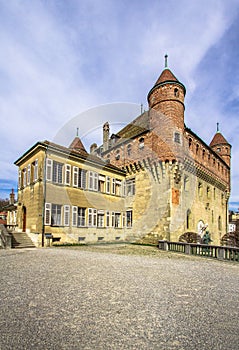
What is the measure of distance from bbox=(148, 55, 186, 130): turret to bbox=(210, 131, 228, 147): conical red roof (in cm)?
1526

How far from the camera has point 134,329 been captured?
12.4 feet

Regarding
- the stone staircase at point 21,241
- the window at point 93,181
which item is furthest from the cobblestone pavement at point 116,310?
the window at point 93,181

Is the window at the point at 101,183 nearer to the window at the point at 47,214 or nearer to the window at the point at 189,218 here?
the window at the point at 47,214

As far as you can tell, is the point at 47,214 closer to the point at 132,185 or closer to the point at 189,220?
the point at 132,185

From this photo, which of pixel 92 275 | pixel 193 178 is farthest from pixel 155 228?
pixel 92 275

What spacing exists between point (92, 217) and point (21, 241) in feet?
19.7

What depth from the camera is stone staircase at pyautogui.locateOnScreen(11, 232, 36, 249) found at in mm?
15258

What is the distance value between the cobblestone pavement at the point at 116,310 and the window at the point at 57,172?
9.86 m

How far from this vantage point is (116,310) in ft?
15.0

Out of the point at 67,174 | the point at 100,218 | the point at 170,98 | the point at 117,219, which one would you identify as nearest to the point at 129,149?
the point at 170,98

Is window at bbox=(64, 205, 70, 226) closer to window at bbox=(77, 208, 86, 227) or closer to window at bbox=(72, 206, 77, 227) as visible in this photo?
window at bbox=(72, 206, 77, 227)

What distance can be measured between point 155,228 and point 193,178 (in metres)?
6.54

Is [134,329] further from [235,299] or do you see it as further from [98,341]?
[235,299]

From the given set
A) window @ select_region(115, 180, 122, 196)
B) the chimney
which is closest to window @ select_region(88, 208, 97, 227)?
window @ select_region(115, 180, 122, 196)
